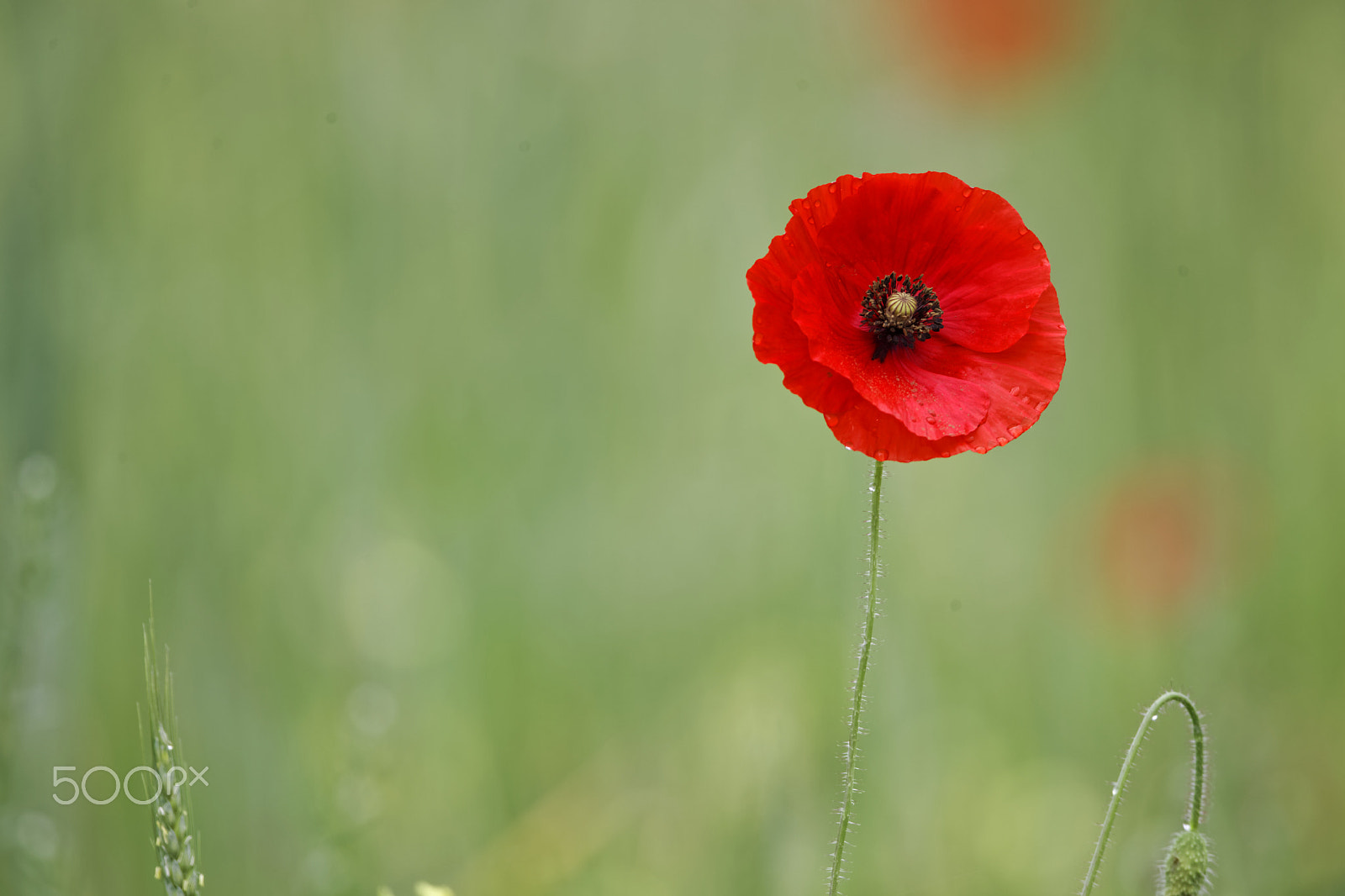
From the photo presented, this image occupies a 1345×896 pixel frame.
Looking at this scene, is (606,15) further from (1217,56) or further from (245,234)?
(1217,56)

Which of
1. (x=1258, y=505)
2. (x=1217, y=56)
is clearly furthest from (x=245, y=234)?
(x=1217, y=56)

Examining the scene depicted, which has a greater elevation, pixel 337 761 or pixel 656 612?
pixel 656 612

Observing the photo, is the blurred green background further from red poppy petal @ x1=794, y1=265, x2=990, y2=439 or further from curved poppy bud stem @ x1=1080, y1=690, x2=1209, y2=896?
red poppy petal @ x1=794, y1=265, x2=990, y2=439

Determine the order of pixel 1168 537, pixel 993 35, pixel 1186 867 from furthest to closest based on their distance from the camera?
pixel 993 35, pixel 1168 537, pixel 1186 867

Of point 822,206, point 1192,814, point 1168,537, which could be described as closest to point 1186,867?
point 1192,814

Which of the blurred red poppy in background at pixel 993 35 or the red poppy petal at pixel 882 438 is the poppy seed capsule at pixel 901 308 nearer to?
the red poppy petal at pixel 882 438

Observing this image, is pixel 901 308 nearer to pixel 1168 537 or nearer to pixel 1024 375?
pixel 1024 375
